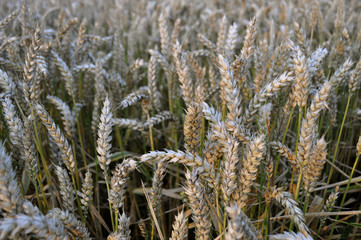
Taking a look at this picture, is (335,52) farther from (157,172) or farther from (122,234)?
(122,234)

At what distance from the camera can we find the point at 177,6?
4.29 m

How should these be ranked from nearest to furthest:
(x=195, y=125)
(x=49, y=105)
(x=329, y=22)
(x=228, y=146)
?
(x=228, y=146) → (x=195, y=125) → (x=49, y=105) → (x=329, y=22)

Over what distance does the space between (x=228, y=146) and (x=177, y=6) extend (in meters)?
3.75

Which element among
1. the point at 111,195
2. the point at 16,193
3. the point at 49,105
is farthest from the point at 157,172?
the point at 49,105

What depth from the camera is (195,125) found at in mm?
1094

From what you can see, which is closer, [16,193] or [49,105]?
[16,193]

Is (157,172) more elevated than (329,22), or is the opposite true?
(329,22)

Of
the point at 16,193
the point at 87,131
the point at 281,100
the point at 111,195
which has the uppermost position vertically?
the point at 281,100

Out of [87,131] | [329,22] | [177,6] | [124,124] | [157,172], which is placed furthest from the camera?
[177,6]

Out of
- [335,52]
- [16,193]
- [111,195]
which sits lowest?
[111,195]

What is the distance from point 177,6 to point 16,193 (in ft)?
12.8

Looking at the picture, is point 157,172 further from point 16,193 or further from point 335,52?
point 335,52

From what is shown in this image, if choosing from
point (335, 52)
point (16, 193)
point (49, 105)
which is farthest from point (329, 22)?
point (16, 193)

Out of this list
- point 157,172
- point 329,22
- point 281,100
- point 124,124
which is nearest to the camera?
point 157,172
